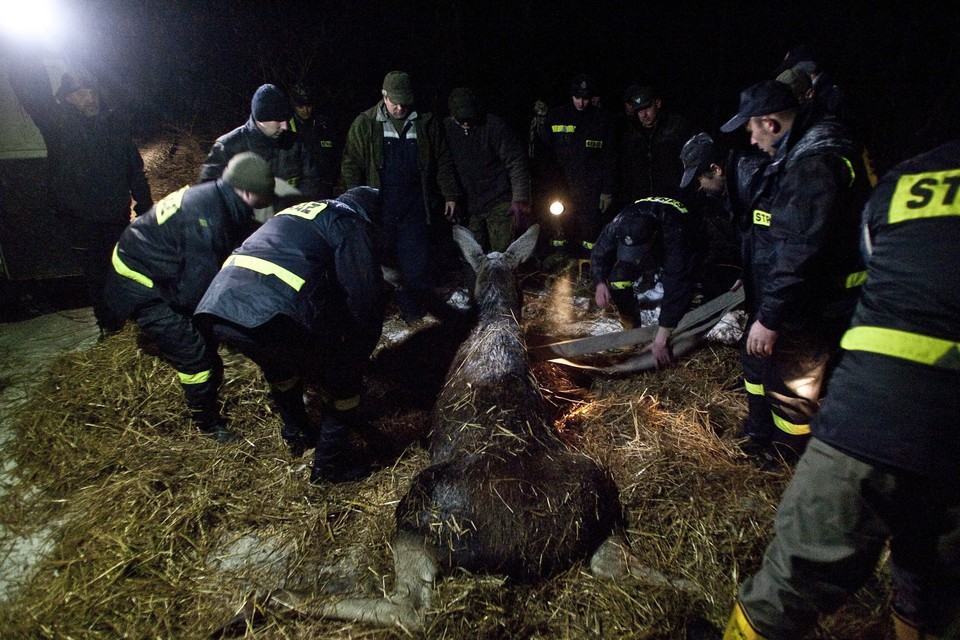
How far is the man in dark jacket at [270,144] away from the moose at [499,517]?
284cm

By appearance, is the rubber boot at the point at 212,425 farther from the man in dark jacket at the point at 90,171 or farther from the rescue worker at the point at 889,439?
the rescue worker at the point at 889,439

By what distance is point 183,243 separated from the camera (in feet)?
11.4

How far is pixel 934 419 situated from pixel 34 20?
928 cm

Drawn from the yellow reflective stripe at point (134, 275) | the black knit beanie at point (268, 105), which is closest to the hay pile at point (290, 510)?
the yellow reflective stripe at point (134, 275)

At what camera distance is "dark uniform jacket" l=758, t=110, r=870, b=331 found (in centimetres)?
262

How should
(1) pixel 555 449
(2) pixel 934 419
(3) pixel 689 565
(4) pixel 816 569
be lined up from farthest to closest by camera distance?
(1) pixel 555 449, (3) pixel 689 565, (4) pixel 816 569, (2) pixel 934 419

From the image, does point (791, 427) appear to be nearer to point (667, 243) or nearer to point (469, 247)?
point (667, 243)

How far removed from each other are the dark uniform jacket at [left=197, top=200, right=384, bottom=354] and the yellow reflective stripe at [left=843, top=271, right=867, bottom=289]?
114 inches

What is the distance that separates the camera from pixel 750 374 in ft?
11.4

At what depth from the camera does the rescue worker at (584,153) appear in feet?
20.2

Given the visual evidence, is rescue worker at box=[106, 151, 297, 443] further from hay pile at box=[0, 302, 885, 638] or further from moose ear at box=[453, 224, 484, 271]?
moose ear at box=[453, 224, 484, 271]

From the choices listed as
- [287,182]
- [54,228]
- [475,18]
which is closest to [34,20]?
[54,228]

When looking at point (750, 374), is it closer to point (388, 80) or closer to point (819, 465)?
point (819, 465)

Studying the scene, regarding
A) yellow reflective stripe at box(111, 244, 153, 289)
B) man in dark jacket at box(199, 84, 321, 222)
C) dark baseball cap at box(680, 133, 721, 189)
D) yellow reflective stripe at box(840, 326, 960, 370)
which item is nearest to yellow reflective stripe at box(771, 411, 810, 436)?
yellow reflective stripe at box(840, 326, 960, 370)
